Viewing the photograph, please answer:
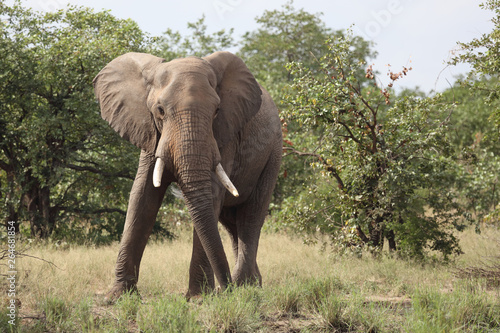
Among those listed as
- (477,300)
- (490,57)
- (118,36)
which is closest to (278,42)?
(118,36)

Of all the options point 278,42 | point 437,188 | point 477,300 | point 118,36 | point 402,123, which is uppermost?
point 278,42

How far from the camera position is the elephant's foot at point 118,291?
5826 mm

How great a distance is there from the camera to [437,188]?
32.9ft

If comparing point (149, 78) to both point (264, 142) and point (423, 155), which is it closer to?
point (264, 142)

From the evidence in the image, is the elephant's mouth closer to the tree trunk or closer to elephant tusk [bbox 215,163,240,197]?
elephant tusk [bbox 215,163,240,197]

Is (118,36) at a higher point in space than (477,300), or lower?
higher

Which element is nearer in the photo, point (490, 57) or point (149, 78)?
point (149, 78)

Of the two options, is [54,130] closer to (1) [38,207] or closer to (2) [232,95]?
(1) [38,207]

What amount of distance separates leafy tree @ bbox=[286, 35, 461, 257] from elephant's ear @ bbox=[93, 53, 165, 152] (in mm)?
3866

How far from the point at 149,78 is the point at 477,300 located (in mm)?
3586

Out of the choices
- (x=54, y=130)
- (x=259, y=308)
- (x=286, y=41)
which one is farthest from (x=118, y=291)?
(x=286, y=41)

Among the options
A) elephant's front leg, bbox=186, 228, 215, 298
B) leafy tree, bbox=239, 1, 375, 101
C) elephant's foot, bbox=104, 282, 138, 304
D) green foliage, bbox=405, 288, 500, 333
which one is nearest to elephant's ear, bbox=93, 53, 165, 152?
elephant's front leg, bbox=186, 228, 215, 298

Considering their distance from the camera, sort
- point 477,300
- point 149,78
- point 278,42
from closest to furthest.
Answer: point 477,300 < point 149,78 < point 278,42

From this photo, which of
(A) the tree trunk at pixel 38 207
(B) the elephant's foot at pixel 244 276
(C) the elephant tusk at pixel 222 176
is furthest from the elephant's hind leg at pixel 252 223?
(A) the tree trunk at pixel 38 207
